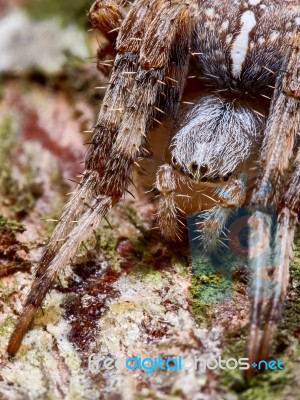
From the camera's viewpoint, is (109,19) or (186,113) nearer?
(186,113)

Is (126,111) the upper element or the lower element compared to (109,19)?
lower

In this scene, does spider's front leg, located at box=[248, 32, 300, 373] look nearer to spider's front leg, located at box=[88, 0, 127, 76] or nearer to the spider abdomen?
the spider abdomen

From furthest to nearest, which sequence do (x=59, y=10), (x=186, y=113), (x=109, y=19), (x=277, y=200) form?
(x=59, y=10), (x=109, y=19), (x=186, y=113), (x=277, y=200)

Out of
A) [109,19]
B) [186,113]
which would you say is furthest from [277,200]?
[109,19]

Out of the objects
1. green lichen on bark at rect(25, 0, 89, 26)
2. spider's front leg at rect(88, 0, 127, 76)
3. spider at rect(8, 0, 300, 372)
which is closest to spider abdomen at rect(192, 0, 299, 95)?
spider at rect(8, 0, 300, 372)

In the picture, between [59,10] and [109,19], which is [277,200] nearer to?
[109,19]

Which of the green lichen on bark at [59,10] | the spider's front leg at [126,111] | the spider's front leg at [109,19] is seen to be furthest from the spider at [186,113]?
the green lichen on bark at [59,10]

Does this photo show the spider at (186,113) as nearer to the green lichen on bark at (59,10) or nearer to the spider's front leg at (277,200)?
the spider's front leg at (277,200)

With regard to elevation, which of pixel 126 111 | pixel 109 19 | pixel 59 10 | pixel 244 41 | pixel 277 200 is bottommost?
pixel 277 200
